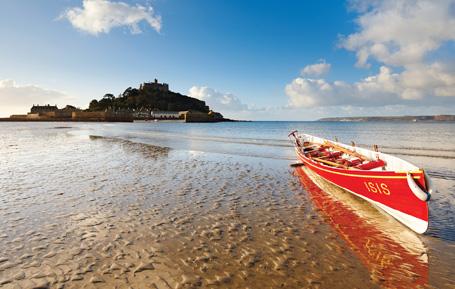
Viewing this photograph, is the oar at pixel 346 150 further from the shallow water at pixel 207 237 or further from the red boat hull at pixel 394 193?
the red boat hull at pixel 394 193

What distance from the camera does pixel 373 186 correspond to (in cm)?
1021

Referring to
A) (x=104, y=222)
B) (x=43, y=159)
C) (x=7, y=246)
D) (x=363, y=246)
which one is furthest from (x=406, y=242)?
(x=43, y=159)

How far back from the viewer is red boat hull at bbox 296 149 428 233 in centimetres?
820

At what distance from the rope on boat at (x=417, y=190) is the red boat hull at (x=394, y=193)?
98 mm

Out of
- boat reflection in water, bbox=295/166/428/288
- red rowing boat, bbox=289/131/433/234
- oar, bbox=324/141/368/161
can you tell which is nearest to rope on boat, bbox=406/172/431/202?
red rowing boat, bbox=289/131/433/234

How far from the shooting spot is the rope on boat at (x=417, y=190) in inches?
303

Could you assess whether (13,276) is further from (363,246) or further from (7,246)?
(363,246)

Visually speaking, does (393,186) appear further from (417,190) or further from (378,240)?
(378,240)

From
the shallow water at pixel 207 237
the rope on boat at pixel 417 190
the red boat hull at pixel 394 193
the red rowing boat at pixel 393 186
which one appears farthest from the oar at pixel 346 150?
the rope on boat at pixel 417 190

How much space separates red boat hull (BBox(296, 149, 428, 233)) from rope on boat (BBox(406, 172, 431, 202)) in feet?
0.32

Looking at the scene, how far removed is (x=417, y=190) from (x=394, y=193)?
1.25 meters

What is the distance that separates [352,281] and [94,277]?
5.45 meters

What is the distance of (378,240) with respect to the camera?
321 inches

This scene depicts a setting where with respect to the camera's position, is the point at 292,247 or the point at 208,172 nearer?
the point at 292,247
